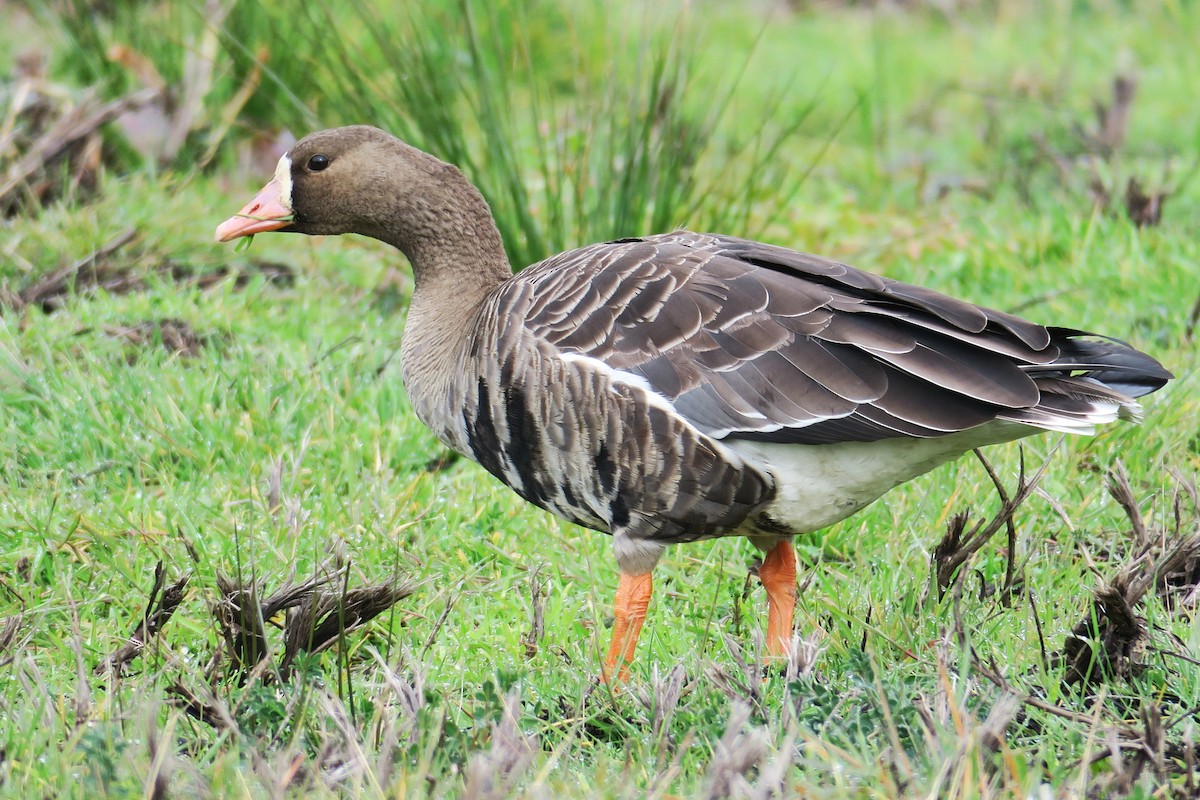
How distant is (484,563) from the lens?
4.18m

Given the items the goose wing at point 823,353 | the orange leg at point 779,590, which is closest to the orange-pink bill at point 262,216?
the goose wing at point 823,353

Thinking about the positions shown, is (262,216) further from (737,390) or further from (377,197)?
(737,390)

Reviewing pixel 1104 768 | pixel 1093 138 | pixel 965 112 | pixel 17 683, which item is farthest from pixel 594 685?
pixel 965 112

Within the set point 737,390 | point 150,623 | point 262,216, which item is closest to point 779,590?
point 737,390

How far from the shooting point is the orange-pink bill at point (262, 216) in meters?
4.16

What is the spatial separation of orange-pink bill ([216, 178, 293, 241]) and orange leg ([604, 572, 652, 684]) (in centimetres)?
153

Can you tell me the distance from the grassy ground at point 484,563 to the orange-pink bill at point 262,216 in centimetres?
65

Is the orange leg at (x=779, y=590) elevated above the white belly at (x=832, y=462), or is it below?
below

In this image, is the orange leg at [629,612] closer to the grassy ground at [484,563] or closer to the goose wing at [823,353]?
the grassy ground at [484,563]

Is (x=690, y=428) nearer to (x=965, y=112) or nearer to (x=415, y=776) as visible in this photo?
(x=415, y=776)

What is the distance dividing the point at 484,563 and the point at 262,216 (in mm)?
1239

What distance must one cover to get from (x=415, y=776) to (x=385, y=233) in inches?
81.9

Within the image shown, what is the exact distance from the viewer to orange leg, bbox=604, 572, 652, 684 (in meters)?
3.58

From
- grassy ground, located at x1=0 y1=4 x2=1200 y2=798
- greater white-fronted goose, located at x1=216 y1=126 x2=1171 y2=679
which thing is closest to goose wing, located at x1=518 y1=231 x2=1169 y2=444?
greater white-fronted goose, located at x1=216 y1=126 x2=1171 y2=679
